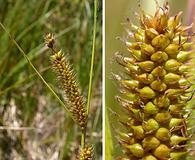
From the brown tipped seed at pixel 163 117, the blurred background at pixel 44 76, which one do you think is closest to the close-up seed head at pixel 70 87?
the brown tipped seed at pixel 163 117

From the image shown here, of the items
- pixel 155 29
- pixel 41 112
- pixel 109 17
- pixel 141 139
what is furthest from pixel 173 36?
pixel 41 112

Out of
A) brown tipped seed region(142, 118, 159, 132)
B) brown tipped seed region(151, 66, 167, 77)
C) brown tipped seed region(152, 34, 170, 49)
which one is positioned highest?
brown tipped seed region(152, 34, 170, 49)

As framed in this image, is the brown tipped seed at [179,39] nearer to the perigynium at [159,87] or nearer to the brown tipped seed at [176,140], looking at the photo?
the perigynium at [159,87]

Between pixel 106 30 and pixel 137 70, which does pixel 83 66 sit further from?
pixel 137 70

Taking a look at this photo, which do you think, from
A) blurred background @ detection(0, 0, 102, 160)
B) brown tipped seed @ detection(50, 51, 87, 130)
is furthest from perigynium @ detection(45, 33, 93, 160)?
blurred background @ detection(0, 0, 102, 160)

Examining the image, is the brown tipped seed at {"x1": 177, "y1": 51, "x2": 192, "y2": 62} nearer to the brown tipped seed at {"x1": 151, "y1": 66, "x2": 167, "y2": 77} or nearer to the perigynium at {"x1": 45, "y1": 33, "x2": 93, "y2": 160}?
the brown tipped seed at {"x1": 151, "y1": 66, "x2": 167, "y2": 77}

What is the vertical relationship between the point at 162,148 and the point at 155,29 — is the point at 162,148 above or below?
below

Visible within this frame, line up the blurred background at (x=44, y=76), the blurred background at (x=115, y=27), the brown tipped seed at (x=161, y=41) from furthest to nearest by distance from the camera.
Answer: the blurred background at (x=44, y=76) < the blurred background at (x=115, y=27) < the brown tipped seed at (x=161, y=41)
